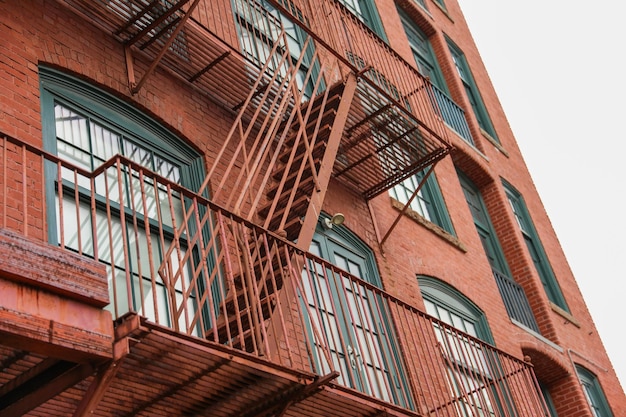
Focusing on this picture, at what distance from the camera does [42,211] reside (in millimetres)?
7457

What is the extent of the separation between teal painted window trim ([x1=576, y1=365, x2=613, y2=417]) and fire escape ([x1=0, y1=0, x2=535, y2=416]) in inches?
242

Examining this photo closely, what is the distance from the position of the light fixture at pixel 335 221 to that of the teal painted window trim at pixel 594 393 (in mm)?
7225

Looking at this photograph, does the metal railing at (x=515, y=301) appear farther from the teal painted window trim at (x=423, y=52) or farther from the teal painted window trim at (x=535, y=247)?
the teal painted window trim at (x=423, y=52)

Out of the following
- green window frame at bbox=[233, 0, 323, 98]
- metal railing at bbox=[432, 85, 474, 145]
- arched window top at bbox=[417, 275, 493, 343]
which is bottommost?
arched window top at bbox=[417, 275, 493, 343]

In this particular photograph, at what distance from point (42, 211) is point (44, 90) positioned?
1556mm

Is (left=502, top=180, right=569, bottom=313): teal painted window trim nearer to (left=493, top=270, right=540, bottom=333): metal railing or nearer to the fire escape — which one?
(left=493, top=270, right=540, bottom=333): metal railing

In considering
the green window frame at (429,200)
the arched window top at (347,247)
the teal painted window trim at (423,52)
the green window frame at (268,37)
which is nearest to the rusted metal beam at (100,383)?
the arched window top at (347,247)

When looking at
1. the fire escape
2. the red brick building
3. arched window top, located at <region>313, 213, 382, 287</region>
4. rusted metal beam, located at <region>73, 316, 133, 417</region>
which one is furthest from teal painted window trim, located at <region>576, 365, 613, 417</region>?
rusted metal beam, located at <region>73, 316, 133, 417</region>

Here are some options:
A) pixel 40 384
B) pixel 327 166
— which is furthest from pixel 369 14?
pixel 40 384

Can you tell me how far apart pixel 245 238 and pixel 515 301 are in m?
10.1

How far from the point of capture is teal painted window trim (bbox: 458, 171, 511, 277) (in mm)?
17375

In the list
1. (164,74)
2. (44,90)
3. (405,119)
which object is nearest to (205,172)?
(164,74)

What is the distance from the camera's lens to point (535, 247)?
19.0 meters

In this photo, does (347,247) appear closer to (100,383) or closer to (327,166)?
(327,166)
